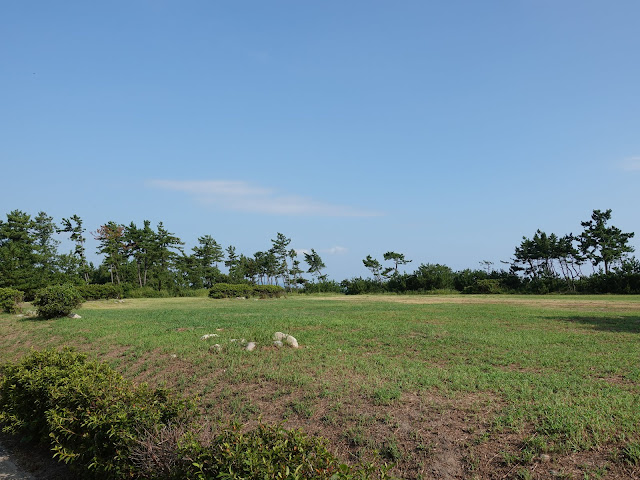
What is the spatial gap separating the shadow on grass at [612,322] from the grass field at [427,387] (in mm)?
718

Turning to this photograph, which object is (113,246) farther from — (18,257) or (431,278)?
(431,278)

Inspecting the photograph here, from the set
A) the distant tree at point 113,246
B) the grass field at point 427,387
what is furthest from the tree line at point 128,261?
the grass field at point 427,387

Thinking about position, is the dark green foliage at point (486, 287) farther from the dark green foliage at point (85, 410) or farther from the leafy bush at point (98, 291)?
the dark green foliage at point (85, 410)

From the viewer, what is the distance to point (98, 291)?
27.5 meters

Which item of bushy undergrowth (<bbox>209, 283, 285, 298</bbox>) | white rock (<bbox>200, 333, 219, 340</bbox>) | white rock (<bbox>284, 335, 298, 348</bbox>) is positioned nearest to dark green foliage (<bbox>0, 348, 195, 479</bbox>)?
white rock (<bbox>200, 333, 219, 340</bbox>)

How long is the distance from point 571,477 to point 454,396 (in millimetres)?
1548

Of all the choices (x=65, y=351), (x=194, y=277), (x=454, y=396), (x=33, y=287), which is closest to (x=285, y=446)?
(x=454, y=396)

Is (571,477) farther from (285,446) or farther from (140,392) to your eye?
(140,392)

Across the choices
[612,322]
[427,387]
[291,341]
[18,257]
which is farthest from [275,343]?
[18,257]

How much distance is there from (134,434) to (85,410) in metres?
0.92

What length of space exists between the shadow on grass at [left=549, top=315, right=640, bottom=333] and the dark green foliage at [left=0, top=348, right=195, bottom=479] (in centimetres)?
1049

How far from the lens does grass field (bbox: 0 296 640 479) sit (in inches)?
139

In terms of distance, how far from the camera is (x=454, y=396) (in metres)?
4.65

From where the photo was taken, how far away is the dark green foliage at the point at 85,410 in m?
3.59
